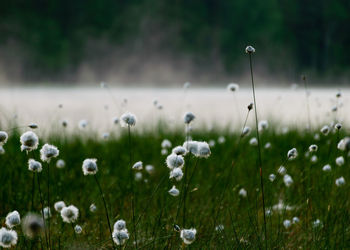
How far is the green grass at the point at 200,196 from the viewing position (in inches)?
73.7

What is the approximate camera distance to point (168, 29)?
20.7 metres

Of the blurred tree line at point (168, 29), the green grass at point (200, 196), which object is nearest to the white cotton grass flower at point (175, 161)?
the green grass at point (200, 196)

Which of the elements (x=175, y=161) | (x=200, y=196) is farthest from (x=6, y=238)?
(x=200, y=196)

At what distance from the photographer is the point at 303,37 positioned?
1914cm

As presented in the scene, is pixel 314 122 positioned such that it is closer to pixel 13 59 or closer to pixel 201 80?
pixel 201 80

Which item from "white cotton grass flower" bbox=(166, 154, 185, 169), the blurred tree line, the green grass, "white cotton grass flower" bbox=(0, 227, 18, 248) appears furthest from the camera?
the blurred tree line

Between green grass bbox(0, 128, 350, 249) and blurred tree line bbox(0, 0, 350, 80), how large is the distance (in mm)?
15736

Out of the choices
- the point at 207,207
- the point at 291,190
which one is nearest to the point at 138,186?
the point at 207,207

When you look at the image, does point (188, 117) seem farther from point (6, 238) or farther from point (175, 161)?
point (6, 238)

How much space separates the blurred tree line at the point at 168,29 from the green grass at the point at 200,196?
51.6ft

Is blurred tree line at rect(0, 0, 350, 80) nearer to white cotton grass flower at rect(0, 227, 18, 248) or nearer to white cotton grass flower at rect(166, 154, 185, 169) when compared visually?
white cotton grass flower at rect(166, 154, 185, 169)

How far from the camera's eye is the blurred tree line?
19.4 m

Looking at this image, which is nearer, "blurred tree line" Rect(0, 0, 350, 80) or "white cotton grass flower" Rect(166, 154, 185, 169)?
"white cotton grass flower" Rect(166, 154, 185, 169)

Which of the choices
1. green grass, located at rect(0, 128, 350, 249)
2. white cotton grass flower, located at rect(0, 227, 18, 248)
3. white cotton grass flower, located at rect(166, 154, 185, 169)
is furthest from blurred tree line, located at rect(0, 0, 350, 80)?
white cotton grass flower, located at rect(0, 227, 18, 248)
